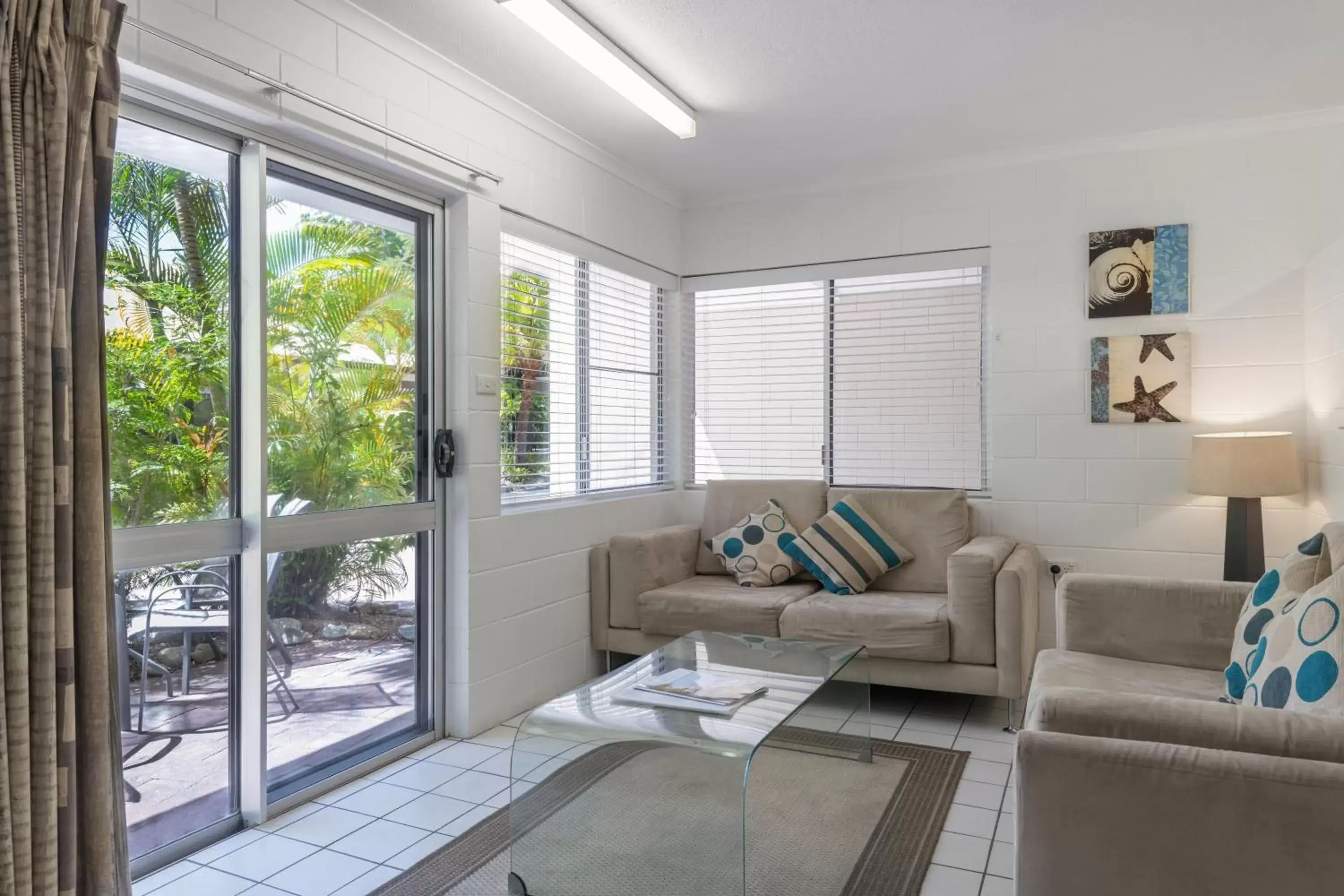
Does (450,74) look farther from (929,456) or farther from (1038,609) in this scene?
(1038,609)

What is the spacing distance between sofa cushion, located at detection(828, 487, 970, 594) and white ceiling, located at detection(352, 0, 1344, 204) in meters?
1.65

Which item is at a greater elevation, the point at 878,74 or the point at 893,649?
the point at 878,74

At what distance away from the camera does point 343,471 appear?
299 cm

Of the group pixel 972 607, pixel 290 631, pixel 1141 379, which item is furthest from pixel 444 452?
pixel 1141 379

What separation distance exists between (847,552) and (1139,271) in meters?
1.81

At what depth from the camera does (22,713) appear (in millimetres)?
1756

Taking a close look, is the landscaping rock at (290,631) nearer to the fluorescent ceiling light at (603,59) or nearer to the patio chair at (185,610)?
the patio chair at (185,610)

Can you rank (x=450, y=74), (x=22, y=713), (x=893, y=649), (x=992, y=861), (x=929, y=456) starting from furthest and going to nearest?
(x=929, y=456) → (x=893, y=649) → (x=450, y=74) → (x=992, y=861) → (x=22, y=713)

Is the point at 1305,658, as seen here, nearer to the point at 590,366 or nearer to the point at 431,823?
the point at 431,823

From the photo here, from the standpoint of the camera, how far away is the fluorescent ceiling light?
2645 mm

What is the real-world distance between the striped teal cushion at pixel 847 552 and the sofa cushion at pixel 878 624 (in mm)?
204

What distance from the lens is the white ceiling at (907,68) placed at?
2824mm

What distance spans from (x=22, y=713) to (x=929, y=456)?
3787 mm

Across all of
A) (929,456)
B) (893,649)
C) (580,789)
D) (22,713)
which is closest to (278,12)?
(22,713)
